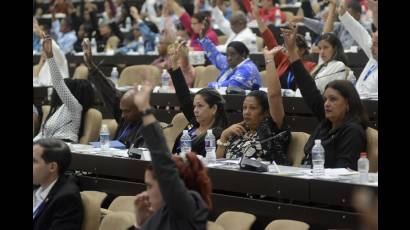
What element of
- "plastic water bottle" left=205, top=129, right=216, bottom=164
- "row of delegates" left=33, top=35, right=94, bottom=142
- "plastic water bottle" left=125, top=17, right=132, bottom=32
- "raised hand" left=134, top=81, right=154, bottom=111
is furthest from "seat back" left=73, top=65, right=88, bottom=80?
"raised hand" left=134, top=81, right=154, bottom=111

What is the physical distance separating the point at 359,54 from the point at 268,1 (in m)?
3.27

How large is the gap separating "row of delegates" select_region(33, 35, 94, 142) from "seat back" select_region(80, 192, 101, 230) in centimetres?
253


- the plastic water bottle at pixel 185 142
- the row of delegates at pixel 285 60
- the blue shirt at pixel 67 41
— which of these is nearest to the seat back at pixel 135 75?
the row of delegates at pixel 285 60

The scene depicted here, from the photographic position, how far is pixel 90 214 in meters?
4.09

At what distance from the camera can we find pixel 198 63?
30.8 feet

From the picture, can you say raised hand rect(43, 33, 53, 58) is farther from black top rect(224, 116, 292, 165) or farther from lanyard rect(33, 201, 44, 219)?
lanyard rect(33, 201, 44, 219)

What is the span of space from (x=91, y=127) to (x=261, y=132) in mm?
1826

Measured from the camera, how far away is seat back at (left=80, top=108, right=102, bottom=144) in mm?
6645

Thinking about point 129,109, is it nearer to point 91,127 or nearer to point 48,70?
point 91,127

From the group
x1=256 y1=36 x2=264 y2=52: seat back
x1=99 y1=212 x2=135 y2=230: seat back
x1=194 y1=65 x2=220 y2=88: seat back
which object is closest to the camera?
x1=99 y1=212 x2=135 y2=230: seat back

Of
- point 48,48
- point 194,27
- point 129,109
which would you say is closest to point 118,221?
point 129,109

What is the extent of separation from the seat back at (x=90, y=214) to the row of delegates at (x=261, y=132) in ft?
4.72

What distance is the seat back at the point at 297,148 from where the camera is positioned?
5.27 metres
